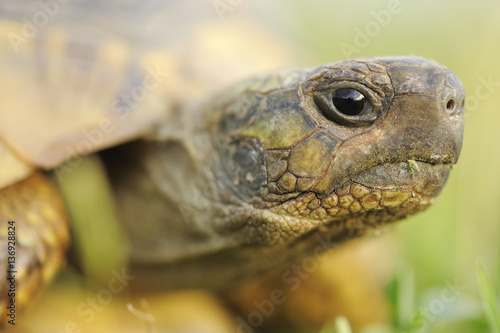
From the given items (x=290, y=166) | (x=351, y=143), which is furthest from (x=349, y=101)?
(x=290, y=166)

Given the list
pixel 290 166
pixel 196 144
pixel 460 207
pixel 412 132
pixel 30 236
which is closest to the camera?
pixel 412 132

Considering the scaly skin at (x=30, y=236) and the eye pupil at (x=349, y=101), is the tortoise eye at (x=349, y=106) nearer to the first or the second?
the eye pupil at (x=349, y=101)

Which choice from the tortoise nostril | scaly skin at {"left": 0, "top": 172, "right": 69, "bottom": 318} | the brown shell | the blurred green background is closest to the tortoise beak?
the tortoise nostril

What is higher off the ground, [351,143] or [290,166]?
[351,143]

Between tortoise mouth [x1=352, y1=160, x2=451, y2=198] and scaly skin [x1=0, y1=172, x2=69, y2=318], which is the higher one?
tortoise mouth [x1=352, y1=160, x2=451, y2=198]

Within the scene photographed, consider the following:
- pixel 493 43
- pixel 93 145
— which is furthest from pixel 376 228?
pixel 493 43

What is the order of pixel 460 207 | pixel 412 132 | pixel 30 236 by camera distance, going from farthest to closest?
pixel 460 207, pixel 30 236, pixel 412 132

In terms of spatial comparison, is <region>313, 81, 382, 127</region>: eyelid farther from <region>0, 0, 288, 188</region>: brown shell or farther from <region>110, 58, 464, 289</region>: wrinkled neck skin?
<region>0, 0, 288, 188</region>: brown shell

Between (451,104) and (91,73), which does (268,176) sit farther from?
→ (91,73)

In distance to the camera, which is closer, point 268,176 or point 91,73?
point 268,176
